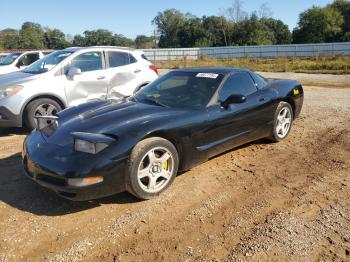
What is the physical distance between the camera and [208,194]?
427 centimetres

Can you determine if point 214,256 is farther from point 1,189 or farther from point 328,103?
point 328,103

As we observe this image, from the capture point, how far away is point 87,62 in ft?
25.6

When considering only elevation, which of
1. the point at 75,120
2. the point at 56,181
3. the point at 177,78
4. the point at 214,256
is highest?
the point at 177,78

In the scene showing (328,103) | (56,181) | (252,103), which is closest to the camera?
(56,181)

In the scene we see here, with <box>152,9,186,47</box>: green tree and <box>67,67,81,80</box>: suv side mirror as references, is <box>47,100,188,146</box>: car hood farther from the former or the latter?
<box>152,9,186,47</box>: green tree

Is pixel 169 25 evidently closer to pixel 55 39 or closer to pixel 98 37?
pixel 98 37

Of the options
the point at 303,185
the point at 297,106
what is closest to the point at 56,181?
the point at 303,185

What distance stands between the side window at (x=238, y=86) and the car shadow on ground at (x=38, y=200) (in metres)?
1.98

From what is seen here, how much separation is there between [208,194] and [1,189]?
2.43 m

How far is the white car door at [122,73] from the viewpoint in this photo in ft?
26.1

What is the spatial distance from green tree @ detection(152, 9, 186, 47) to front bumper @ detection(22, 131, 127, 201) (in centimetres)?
8055

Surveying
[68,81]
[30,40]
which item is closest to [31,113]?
[68,81]

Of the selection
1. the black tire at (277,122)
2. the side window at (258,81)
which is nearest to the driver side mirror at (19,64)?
the side window at (258,81)

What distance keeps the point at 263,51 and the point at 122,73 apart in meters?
32.9
